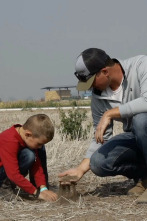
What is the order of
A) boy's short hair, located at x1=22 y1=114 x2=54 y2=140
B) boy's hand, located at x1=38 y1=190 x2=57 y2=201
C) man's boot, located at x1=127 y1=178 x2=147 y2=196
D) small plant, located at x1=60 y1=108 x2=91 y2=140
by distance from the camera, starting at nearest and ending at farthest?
1. boy's short hair, located at x1=22 y1=114 x2=54 y2=140
2. boy's hand, located at x1=38 y1=190 x2=57 y2=201
3. man's boot, located at x1=127 y1=178 x2=147 y2=196
4. small plant, located at x1=60 y1=108 x2=91 y2=140

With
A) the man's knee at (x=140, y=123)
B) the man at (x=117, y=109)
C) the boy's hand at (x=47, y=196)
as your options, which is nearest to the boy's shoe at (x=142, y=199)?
the man at (x=117, y=109)

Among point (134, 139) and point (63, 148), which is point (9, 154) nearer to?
point (134, 139)

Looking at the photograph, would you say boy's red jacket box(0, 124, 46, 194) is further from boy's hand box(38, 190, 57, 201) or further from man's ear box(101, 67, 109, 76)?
man's ear box(101, 67, 109, 76)

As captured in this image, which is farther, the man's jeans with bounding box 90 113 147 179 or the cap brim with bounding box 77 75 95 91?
the man's jeans with bounding box 90 113 147 179

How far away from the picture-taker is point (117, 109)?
3.97 m

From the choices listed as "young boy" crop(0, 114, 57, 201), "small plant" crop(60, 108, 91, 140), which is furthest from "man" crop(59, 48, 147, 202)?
"small plant" crop(60, 108, 91, 140)

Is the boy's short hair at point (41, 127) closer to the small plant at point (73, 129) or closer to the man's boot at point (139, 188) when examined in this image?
the man's boot at point (139, 188)

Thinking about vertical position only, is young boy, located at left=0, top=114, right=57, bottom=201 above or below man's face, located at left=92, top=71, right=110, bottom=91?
below

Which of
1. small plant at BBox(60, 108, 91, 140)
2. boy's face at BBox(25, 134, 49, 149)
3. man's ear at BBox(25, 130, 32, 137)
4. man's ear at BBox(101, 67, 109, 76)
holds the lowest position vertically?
small plant at BBox(60, 108, 91, 140)

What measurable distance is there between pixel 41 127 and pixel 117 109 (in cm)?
73

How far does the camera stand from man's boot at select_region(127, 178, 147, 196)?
179 inches

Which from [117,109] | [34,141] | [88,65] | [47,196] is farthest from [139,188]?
[88,65]

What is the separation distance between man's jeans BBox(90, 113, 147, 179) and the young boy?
486 mm

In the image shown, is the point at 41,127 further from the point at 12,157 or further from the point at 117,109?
the point at 117,109
